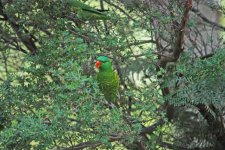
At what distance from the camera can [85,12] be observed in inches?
91.0

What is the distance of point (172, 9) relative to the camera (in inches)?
88.8

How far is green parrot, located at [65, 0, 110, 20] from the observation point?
226 centimetres

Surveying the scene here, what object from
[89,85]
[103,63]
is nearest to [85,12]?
[103,63]

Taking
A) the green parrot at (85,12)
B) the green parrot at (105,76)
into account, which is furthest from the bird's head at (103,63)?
the green parrot at (85,12)

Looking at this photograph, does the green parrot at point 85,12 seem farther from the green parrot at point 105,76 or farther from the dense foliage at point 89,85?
the green parrot at point 105,76

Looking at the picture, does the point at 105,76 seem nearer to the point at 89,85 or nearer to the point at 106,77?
the point at 106,77

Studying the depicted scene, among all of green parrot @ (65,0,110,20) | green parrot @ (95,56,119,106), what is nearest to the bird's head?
green parrot @ (95,56,119,106)

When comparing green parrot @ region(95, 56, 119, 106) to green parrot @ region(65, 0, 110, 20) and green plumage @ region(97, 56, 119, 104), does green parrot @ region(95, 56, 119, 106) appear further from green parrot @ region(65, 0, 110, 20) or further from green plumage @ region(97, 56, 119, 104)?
green parrot @ region(65, 0, 110, 20)

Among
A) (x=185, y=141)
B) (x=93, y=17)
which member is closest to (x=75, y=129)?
(x=93, y=17)

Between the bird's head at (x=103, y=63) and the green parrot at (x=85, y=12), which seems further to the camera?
the green parrot at (x=85, y=12)

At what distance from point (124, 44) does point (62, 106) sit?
0.48 meters

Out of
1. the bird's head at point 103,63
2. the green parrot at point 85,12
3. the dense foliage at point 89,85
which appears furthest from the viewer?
the green parrot at point 85,12

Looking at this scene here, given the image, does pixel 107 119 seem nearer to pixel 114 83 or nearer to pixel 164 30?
pixel 114 83

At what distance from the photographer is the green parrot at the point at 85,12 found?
2264mm
